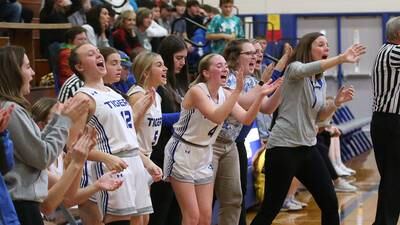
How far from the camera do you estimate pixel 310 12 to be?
1867 cm

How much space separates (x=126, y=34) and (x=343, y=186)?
3.57 m

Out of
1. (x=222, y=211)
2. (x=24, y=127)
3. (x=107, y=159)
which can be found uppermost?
(x=24, y=127)

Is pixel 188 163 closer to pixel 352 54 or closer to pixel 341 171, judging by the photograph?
pixel 352 54

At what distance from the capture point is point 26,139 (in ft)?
13.1

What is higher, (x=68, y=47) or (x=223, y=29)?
(x=223, y=29)

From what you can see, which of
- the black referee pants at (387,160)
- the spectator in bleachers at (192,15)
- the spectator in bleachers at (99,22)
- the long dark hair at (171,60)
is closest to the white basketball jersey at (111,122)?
the long dark hair at (171,60)

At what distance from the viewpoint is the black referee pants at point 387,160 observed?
647cm

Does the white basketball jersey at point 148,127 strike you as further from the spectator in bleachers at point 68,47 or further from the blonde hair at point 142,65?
the spectator in bleachers at point 68,47

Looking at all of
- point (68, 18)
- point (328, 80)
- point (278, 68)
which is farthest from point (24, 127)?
point (328, 80)

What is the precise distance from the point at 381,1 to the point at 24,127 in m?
15.3

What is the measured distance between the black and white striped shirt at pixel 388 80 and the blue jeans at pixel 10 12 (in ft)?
17.1

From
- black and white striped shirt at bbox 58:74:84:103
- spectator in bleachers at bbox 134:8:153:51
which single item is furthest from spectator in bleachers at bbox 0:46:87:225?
spectator in bleachers at bbox 134:8:153:51

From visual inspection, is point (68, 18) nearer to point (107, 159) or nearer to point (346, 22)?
point (107, 159)

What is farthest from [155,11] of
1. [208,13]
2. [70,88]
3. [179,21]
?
[70,88]
